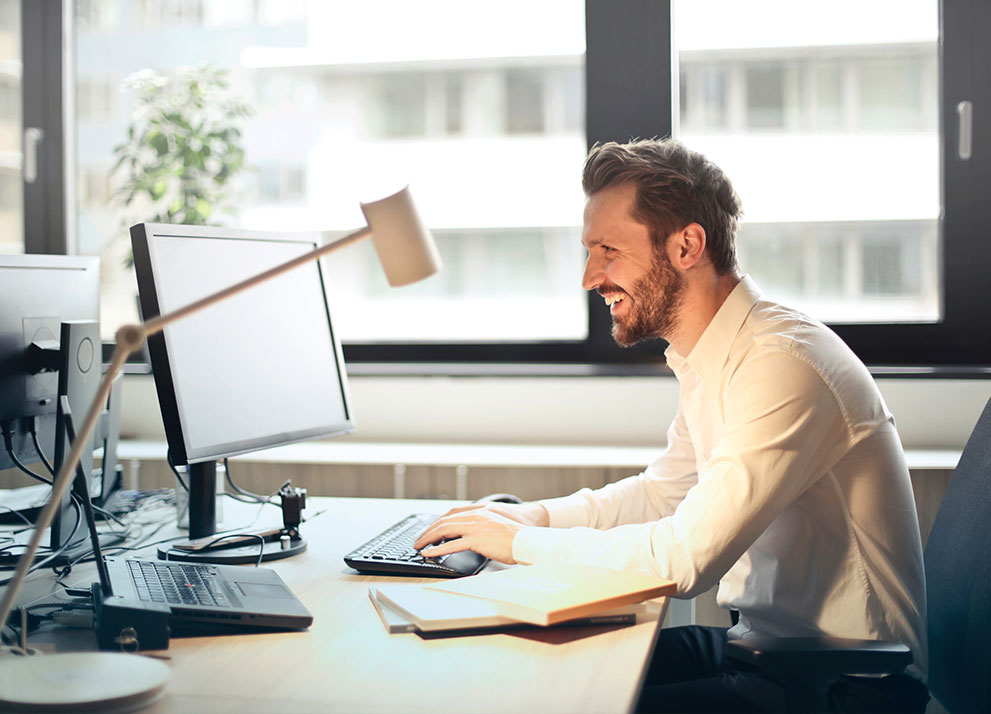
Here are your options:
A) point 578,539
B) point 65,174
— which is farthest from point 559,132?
point 578,539

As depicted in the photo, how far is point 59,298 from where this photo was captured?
1606mm

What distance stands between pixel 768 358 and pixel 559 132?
1.69m

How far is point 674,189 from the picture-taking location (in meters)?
1.64

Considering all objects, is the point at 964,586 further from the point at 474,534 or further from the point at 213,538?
the point at 213,538

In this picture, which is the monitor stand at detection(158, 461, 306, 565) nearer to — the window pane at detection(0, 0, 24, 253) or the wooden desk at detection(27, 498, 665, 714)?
the wooden desk at detection(27, 498, 665, 714)

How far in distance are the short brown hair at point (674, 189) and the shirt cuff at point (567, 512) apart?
48 cm

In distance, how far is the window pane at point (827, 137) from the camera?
2.74 m

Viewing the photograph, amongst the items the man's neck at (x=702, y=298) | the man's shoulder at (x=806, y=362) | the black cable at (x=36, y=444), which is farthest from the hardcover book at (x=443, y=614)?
the black cable at (x=36, y=444)

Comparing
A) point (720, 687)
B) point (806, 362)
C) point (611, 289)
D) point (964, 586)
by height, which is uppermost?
point (611, 289)

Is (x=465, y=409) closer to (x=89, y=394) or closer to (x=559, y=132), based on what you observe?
(x=559, y=132)

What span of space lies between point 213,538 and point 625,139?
177cm

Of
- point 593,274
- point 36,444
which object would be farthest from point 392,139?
point 36,444

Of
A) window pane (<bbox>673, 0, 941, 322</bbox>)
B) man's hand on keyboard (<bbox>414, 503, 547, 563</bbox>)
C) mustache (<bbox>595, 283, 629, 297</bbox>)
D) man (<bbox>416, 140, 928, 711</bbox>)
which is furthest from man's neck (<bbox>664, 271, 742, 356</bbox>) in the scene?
window pane (<bbox>673, 0, 941, 322</bbox>)

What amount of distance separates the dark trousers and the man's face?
1.71 feet
